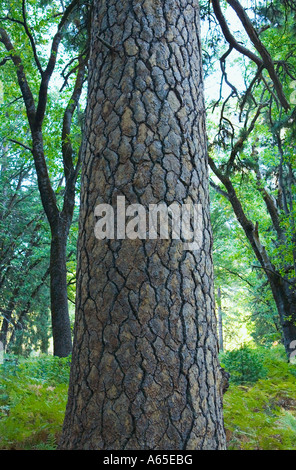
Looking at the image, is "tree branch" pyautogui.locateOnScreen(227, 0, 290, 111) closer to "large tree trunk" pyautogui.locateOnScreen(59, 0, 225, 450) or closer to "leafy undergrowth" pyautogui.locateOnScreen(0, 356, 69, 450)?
"large tree trunk" pyautogui.locateOnScreen(59, 0, 225, 450)

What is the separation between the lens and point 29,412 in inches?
138

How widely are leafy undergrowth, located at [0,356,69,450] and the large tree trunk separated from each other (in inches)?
33.6

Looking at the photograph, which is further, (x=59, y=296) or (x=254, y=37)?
(x=59, y=296)

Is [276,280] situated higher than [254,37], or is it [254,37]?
[254,37]

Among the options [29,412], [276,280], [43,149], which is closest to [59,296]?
[43,149]

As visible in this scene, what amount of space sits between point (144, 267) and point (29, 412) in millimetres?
2086

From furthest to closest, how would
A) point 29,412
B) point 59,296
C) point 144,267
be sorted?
point 59,296 → point 29,412 → point 144,267

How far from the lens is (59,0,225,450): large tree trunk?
6.95ft

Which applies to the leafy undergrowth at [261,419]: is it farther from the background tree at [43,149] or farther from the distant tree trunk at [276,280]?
the background tree at [43,149]

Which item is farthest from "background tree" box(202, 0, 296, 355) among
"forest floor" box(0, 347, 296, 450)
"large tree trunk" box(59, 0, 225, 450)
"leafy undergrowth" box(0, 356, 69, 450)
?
"leafy undergrowth" box(0, 356, 69, 450)

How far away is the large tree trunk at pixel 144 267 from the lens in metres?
2.12

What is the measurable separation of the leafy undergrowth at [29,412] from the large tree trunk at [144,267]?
2.80 ft

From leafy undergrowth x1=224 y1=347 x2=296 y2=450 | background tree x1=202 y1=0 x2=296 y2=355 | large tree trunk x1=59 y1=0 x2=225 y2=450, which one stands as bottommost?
leafy undergrowth x1=224 y1=347 x2=296 y2=450

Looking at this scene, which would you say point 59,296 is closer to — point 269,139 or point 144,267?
point 144,267
